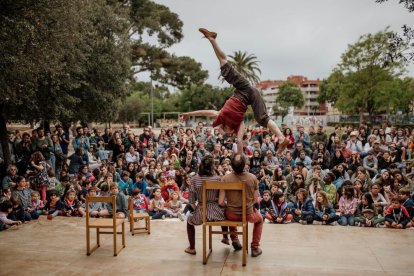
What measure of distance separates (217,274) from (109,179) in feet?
14.0

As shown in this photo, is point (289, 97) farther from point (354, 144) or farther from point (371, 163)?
point (371, 163)

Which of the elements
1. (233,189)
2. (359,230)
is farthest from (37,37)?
(359,230)

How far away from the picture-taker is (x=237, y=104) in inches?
253

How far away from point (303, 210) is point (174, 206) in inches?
94.3

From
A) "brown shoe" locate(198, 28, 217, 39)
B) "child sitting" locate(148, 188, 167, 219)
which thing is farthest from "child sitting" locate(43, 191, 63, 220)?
"brown shoe" locate(198, 28, 217, 39)

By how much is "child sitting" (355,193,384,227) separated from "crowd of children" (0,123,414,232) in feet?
0.05

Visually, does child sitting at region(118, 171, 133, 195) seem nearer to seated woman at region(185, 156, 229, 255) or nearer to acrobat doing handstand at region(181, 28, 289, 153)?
acrobat doing handstand at region(181, 28, 289, 153)

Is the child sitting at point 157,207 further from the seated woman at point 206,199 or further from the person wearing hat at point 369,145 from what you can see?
the person wearing hat at point 369,145

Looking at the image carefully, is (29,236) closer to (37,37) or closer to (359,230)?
(37,37)

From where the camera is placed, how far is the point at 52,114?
1140 centimetres

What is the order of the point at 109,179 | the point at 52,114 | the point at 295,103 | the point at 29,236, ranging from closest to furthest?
the point at 29,236 < the point at 109,179 < the point at 52,114 < the point at 295,103

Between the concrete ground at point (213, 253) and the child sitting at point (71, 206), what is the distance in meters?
0.79

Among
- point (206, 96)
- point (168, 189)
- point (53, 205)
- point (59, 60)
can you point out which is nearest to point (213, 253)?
point (168, 189)

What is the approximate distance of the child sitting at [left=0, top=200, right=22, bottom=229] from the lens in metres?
6.53
